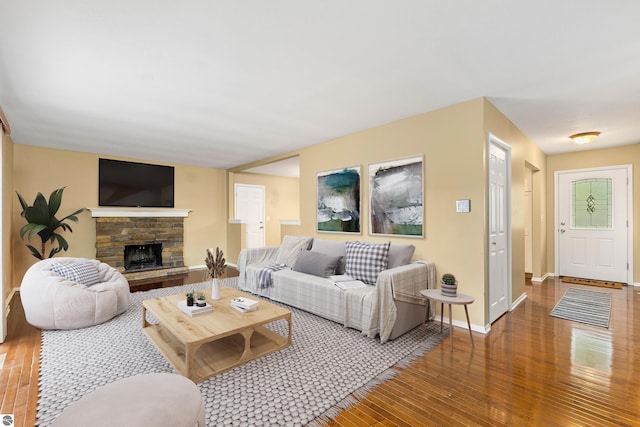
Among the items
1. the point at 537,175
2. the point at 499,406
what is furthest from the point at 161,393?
the point at 537,175

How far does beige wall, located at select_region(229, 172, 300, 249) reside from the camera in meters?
7.99

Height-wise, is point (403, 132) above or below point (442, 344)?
above

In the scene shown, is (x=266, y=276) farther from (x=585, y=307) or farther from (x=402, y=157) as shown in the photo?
(x=585, y=307)

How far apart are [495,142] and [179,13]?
3269mm

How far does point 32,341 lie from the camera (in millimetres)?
2754

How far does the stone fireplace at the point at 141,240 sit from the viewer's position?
554 cm

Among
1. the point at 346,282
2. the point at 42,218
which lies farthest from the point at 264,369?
the point at 42,218

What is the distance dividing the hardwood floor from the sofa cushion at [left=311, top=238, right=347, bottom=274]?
4.89 ft

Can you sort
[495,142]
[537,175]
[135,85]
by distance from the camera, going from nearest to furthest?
[135,85], [495,142], [537,175]

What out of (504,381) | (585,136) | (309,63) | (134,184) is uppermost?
(309,63)

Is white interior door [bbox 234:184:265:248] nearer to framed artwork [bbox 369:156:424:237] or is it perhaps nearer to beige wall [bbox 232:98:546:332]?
beige wall [bbox 232:98:546:332]

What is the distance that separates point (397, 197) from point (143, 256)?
5476 millimetres

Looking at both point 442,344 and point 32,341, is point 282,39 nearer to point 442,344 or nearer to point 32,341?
point 442,344

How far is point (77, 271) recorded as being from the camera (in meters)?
A: 3.40
